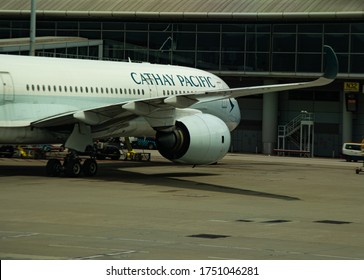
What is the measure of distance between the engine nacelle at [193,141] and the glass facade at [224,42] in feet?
112

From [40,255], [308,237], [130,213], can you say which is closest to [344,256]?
[308,237]

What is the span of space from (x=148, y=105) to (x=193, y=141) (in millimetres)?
2423

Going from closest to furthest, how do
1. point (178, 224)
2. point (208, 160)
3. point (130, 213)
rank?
point (178, 224) < point (130, 213) < point (208, 160)

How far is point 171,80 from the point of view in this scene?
40875mm

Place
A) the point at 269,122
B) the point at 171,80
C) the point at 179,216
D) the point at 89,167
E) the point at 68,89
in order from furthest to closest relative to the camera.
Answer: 1. the point at 269,122
2. the point at 171,80
3. the point at 68,89
4. the point at 89,167
5. the point at 179,216

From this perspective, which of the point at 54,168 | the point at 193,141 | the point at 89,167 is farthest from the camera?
the point at 54,168

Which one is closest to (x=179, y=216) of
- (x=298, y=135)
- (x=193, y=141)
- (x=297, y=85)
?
(x=297, y=85)

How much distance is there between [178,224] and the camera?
21.2 metres

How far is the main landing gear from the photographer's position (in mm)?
34875

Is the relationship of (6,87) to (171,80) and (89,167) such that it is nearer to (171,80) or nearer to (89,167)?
(89,167)

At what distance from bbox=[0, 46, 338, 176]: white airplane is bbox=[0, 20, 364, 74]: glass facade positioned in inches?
1243

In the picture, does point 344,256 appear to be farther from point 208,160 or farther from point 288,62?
point 288,62

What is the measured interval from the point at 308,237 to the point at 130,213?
5.74 metres

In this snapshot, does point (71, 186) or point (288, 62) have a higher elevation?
point (288, 62)
